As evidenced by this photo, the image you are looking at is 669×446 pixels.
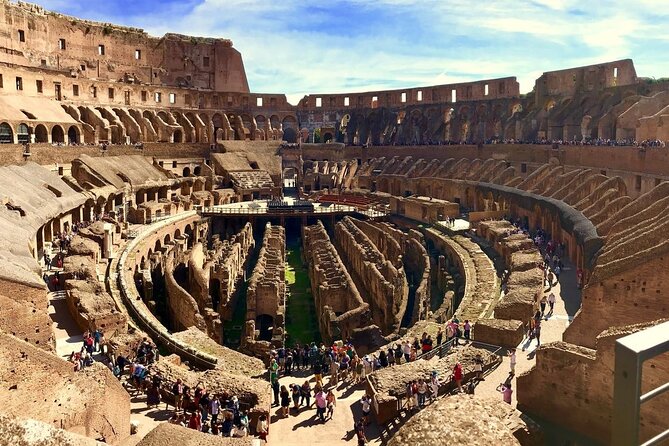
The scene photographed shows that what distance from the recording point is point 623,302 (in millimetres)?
13242

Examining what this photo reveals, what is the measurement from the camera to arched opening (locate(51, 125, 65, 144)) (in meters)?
39.7

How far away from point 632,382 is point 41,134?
41687 millimetres

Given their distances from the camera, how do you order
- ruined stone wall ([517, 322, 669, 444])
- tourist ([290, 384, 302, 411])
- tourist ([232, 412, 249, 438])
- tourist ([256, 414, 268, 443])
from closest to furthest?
ruined stone wall ([517, 322, 669, 444]), tourist ([232, 412, 249, 438]), tourist ([256, 414, 268, 443]), tourist ([290, 384, 302, 411])

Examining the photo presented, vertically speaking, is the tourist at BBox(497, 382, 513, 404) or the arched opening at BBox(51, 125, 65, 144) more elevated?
the arched opening at BBox(51, 125, 65, 144)

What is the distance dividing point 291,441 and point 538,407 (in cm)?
482

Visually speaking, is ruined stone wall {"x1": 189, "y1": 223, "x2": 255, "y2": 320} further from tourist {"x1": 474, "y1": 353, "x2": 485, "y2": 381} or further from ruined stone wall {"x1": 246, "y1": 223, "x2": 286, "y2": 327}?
tourist {"x1": 474, "y1": 353, "x2": 485, "y2": 381}

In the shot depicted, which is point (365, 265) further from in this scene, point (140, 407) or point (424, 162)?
point (424, 162)

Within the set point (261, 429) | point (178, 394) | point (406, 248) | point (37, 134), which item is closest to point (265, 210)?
point (406, 248)

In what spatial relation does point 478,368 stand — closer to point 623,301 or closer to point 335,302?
point 623,301

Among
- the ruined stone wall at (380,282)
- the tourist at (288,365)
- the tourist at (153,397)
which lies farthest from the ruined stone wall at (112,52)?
the tourist at (153,397)

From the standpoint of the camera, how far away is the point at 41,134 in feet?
125

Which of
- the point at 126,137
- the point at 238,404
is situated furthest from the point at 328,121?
the point at 238,404

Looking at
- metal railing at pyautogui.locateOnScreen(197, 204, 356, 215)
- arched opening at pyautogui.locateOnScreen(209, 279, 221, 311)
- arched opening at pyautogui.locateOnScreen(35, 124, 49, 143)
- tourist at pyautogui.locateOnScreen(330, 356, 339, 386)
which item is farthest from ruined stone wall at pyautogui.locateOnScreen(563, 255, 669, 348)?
arched opening at pyautogui.locateOnScreen(35, 124, 49, 143)

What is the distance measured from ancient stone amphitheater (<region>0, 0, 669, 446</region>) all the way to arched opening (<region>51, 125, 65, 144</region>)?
6.7 inches
